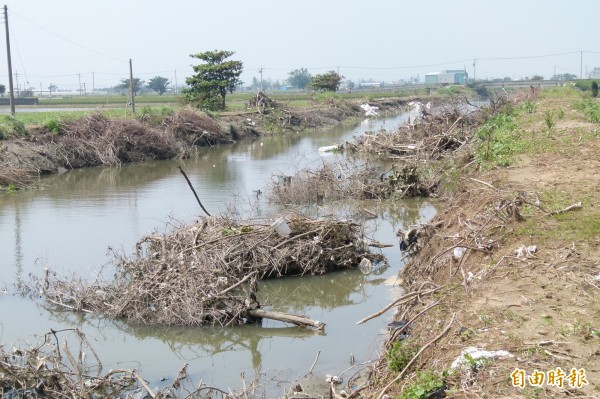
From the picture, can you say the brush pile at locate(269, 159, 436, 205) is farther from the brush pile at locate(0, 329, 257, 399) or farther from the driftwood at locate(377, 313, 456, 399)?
the driftwood at locate(377, 313, 456, 399)

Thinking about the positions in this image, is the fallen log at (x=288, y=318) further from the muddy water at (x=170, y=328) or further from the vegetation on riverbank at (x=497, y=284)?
the vegetation on riverbank at (x=497, y=284)

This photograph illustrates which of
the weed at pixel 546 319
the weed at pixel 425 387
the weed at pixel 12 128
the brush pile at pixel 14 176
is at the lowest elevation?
the weed at pixel 425 387

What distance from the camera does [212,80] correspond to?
45188 mm

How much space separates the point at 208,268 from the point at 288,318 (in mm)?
1251

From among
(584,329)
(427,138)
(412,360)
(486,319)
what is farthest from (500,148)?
(412,360)

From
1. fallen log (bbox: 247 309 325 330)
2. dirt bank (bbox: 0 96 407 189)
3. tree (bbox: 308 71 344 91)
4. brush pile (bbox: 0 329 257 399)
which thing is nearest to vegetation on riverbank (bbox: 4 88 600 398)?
fallen log (bbox: 247 309 325 330)

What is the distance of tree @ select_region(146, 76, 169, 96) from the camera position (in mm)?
115312

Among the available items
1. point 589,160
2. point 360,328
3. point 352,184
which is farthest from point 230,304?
point 352,184

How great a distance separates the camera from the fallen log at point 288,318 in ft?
27.3

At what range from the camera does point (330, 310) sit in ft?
31.3

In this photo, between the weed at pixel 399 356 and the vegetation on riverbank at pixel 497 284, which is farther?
the weed at pixel 399 356

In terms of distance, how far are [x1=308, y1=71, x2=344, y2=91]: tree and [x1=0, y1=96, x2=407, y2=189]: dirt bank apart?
1277 inches

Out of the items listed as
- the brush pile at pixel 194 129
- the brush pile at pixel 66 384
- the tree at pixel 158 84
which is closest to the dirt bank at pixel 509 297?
the brush pile at pixel 66 384

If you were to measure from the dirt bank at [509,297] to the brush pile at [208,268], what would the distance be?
1.38 meters
